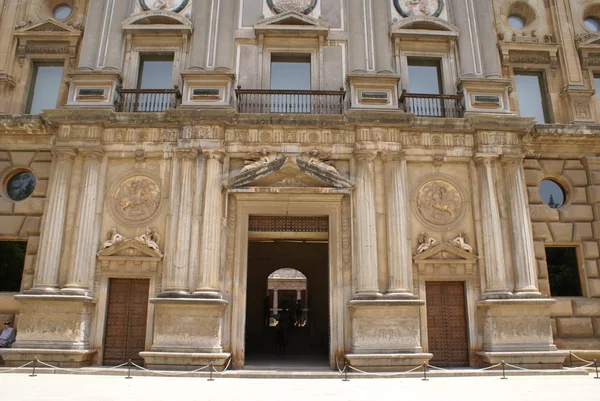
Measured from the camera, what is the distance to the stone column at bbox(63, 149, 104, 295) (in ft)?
45.6

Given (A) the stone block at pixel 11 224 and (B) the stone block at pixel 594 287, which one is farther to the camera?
(A) the stone block at pixel 11 224

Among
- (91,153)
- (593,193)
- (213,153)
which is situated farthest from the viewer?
(593,193)

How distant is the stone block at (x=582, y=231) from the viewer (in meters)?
15.8

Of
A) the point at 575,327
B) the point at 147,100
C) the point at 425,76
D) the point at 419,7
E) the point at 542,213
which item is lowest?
the point at 575,327

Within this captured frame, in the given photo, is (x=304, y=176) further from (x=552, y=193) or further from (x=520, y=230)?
(x=552, y=193)

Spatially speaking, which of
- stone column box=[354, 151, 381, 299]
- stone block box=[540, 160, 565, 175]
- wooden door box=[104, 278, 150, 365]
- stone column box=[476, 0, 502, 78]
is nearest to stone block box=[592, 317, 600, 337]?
stone block box=[540, 160, 565, 175]

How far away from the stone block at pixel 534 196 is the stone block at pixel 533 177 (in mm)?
147

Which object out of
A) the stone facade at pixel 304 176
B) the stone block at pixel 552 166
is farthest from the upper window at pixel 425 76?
the stone block at pixel 552 166

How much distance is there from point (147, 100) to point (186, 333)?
25.5ft

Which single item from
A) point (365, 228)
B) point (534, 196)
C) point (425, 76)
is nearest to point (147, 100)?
point (365, 228)

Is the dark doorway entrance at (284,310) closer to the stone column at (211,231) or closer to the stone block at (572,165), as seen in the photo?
the stone column at (211,231)

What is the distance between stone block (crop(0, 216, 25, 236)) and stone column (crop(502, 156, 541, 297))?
15409 millimetres

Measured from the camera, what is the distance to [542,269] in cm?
1524

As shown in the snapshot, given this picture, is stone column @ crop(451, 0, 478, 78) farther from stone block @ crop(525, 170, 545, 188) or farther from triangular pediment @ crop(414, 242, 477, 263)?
triangular pediment @ crop(414, 242, 477, 263)
